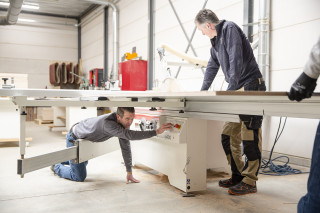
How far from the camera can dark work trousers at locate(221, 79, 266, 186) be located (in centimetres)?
216

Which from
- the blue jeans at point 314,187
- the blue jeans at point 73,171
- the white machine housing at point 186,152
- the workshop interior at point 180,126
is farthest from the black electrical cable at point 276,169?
the blue jeans at point 314,187

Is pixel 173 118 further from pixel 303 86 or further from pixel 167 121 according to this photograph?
pixel 303 86

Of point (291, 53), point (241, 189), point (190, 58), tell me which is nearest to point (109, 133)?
point (190, 58)

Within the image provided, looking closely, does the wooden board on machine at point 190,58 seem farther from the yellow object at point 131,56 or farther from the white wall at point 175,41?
the yellow object at point 131,56

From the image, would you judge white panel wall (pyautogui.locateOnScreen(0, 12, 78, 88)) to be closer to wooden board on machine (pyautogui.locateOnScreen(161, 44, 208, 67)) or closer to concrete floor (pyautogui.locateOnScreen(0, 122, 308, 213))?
concrete floor (pyautogui.locateOnScreen(0, 122, 308, 213))

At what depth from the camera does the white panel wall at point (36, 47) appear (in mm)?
8719

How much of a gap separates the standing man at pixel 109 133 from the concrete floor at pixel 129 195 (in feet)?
0.30

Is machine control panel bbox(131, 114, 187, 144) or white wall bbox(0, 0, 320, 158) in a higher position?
white wall bbox(0, 0, 320, 158)

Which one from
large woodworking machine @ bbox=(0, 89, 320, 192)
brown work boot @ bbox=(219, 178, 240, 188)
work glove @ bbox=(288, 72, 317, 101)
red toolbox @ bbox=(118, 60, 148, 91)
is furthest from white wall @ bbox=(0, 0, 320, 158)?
work glove @ bbox=(288, 72, 317, 101)

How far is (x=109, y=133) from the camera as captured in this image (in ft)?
8.09

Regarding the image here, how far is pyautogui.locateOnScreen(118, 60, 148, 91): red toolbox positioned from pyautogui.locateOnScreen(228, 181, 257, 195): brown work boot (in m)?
3.39

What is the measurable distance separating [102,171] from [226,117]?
5.31ft

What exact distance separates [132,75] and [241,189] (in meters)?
3.54

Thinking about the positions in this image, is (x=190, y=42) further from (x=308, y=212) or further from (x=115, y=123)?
(x=308, y=212)
